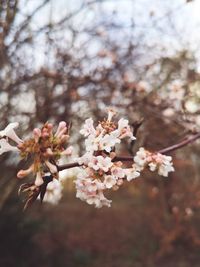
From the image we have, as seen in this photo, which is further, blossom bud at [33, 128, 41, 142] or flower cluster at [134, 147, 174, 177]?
flower cluster at [134, 147, 174, 177]

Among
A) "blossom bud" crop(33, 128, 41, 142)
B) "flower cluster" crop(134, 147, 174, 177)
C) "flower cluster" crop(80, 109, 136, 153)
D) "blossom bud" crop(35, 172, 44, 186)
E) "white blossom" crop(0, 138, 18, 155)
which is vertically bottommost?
"flower cluster" crop(134, 147, 174, 177)

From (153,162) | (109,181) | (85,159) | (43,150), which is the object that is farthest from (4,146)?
(153,162)

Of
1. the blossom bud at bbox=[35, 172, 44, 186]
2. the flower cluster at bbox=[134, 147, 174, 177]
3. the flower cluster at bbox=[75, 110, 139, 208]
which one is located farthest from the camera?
the flower cluster at bbox=[134, 147, 174, 177]

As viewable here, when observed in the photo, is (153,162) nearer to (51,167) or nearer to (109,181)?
(109,181)

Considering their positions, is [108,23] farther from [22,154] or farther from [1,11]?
[22,154]

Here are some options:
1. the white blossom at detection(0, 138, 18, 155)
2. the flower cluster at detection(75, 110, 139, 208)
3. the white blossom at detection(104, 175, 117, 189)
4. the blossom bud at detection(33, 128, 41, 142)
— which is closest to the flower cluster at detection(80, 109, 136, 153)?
the flower cluster at detection(75, 110, 139, 208)

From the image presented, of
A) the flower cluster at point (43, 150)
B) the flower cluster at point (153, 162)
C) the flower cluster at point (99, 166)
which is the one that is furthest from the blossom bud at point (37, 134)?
the flower cluster at point (153, 162)

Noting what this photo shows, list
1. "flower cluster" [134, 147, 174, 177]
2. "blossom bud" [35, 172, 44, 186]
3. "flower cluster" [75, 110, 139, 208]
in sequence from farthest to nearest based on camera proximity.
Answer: "flower cluster" [134, 147, 174, 177]
"flower cluster" [75, 110, 139, 208]
"blossom bud" [35, 172, 44, 186]

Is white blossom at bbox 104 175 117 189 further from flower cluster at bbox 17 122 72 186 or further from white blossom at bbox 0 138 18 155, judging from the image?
white blossom at bbox 0 138 18 155

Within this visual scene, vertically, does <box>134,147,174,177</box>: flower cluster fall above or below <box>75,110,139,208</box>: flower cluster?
below

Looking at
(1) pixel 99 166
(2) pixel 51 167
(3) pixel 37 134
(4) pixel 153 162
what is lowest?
(4) pixel 153 162

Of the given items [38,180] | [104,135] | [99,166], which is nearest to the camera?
[38,180]

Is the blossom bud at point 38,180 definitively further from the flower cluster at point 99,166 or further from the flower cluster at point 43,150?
the flower cluster at point 99,166

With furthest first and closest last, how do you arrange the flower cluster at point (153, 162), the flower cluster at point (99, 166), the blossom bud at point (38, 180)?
the flower cluster at point (153, 162) → the flower cluster at point (99, 166) → the blossom bud at point (38, 180)
